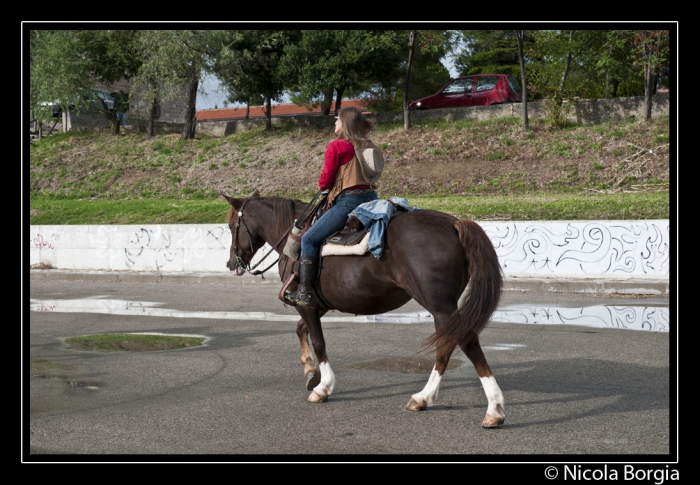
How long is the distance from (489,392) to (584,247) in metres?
11.7

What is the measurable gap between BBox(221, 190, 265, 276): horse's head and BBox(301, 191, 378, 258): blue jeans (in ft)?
4.61

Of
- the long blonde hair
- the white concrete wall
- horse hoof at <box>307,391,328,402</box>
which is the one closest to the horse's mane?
the long blonde hair

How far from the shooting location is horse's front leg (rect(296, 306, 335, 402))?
22.0ft

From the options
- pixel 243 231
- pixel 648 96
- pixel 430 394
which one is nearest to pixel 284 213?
pixel 243 231

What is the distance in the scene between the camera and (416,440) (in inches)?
213

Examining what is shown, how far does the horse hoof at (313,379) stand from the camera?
23.0ft

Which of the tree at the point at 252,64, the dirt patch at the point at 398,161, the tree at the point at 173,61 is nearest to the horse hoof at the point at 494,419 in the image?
the dirt patch at the point at 398,161

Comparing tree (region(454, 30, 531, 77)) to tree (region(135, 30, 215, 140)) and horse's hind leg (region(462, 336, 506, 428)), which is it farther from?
horse's hind leg (region(462, 336, 506, 428))

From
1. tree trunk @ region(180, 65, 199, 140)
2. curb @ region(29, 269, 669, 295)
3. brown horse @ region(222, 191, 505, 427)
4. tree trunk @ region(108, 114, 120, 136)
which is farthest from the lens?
tree trunk @ region(108, 114, 120, 136)

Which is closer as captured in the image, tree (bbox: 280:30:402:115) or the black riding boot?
the black riding boot

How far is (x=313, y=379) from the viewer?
702 cm

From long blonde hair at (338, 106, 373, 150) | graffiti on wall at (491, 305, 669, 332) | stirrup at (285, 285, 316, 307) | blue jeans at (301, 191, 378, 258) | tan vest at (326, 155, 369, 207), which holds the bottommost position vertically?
graffiti on wall at (491, 305, 669, 332)

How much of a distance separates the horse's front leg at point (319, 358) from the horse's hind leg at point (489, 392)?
4.87 feet

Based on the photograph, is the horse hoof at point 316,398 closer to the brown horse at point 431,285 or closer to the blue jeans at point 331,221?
the brown horse at point 431,285
